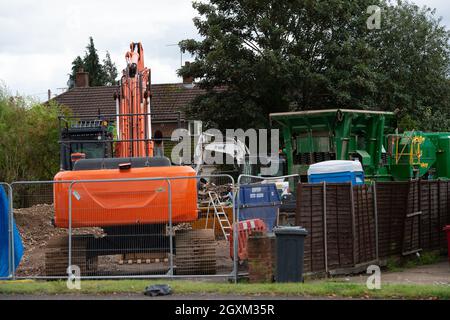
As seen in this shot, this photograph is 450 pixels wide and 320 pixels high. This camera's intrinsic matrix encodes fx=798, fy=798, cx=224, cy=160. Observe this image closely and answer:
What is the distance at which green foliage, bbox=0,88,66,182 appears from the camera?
34719mm

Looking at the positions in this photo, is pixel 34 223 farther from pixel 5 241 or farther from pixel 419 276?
pixel 419 276

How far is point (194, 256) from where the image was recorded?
1593 centimetres

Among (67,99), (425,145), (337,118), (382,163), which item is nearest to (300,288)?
(337,118)

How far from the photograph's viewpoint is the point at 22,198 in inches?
869

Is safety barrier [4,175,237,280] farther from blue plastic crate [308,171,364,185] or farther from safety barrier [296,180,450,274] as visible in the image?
blue plastic crate [308,171,364,185]

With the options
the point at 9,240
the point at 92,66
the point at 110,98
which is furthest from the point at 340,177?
the point at 92,66

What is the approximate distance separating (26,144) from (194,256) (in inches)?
835

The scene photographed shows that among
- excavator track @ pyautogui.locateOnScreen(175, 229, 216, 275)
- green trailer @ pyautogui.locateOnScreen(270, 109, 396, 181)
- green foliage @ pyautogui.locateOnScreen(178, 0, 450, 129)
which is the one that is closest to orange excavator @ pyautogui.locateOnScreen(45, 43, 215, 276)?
excavator track @ pyautogui.locateOnScreen(175, 229, 216, 275)

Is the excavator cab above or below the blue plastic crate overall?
above

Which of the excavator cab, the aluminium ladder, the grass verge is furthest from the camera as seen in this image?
the aluminium ladder

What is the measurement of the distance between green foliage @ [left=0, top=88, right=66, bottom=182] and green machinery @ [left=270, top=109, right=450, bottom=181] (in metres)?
14.3

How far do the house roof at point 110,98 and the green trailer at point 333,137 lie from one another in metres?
25.9

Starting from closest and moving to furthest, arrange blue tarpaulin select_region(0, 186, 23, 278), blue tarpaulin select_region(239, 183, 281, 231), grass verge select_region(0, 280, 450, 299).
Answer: grass verge select_region(0, 280, 450, 299) < blue tarpaulin select_region(0, 186, 23, 278) < blue tarpaulin select_region(239, 183, 281, 231)
